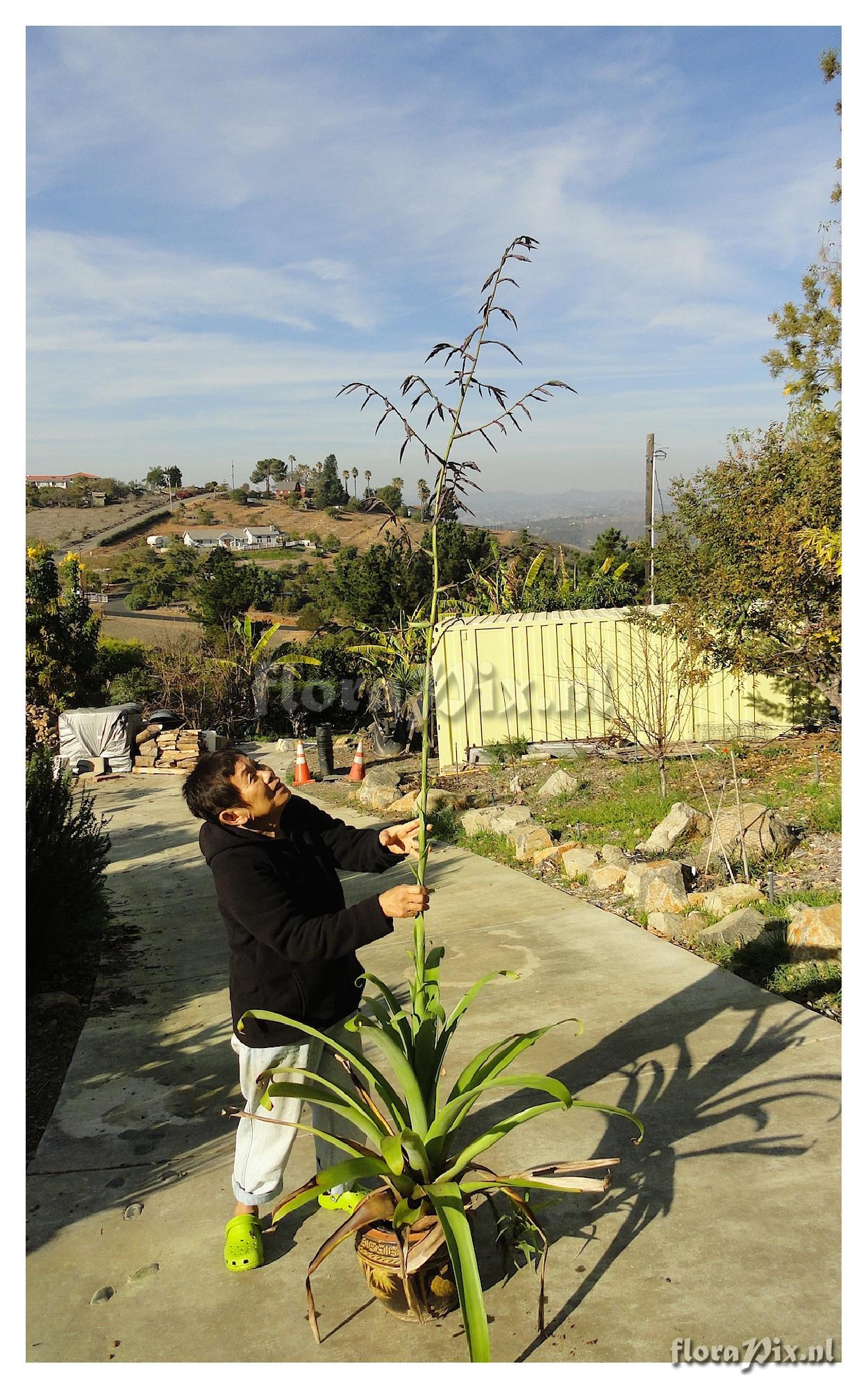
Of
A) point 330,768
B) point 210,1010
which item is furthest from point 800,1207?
point 330,768

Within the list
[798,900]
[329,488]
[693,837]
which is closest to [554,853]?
[693,837]

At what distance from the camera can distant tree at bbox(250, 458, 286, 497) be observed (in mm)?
105625

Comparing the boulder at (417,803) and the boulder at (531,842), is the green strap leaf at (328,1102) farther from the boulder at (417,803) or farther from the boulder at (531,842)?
the boulder at (417,803)

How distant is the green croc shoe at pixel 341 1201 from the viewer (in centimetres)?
285

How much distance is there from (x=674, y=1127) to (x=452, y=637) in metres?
8.68

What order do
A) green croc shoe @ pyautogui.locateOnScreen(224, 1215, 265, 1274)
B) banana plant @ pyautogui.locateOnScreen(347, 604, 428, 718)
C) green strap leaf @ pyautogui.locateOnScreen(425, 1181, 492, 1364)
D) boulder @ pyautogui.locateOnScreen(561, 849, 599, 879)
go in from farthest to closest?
banana plant @ pyautogui.locateOnScreen(347, 604, 428, 718)
boulder @ pyautogui.locateOnScreen(561, 849, 599, 879)
green croc shoe @ pyautogui.locateOnScreen(224, 1215, 265, 1274)
green strap leaf @ pyautogui.locateOnScreen(425, 1181, 492, 1364)

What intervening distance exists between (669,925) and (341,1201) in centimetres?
285

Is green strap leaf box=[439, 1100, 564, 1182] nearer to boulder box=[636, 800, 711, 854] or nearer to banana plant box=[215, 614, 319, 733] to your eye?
boulder box=[636, 800, 711, 854]

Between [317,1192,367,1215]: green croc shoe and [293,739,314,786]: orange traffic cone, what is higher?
[293,739,314,786]: orange traffic cone

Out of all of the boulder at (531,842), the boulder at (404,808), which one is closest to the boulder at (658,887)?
the boulder at (531,842)

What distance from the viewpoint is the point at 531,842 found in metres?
7.13

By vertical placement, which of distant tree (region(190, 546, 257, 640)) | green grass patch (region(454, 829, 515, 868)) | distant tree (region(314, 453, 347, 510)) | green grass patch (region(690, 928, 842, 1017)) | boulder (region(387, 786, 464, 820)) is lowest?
green grass patch (region(690, 928, 842, 1017))

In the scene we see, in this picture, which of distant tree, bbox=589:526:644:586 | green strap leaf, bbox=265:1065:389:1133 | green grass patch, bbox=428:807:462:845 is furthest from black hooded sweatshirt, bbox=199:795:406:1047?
distant tree, bbox=589:526:644:586

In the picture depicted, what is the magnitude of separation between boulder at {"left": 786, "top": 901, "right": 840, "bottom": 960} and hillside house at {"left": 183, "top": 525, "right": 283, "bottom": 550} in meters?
61.9
